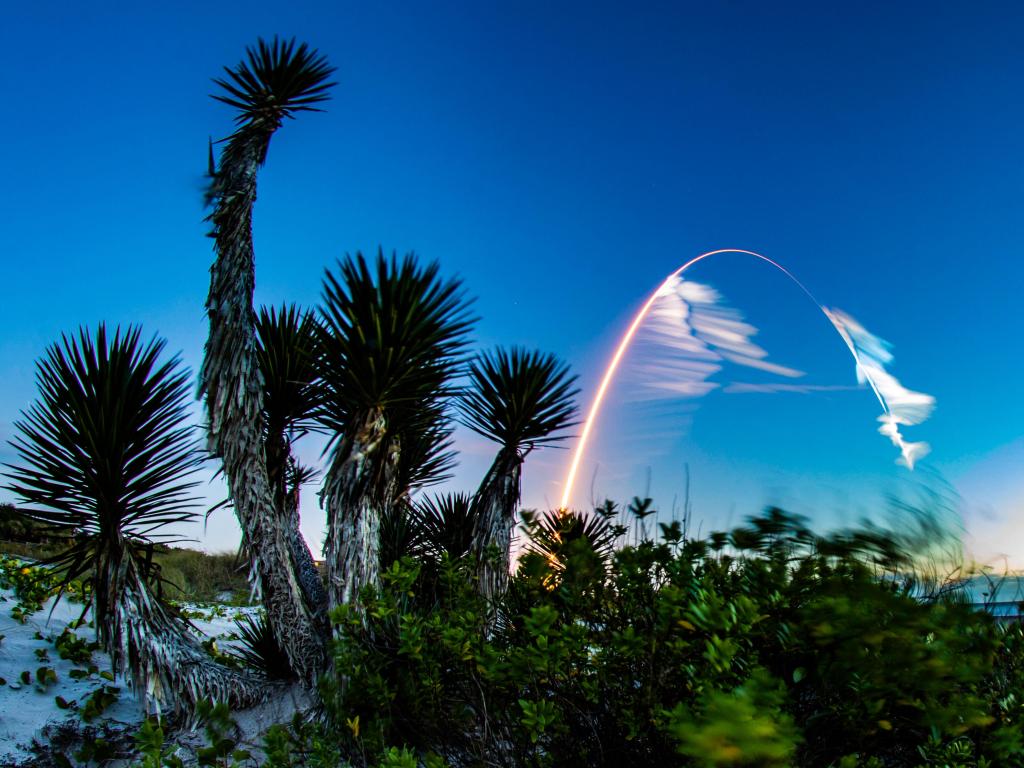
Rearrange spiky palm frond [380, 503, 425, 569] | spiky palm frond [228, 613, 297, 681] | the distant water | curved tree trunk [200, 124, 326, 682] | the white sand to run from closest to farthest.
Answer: the distant water
the white sand
curved tree trunk [200, 124, 326, 682]
spiky palm frond [228, 613, 297, 681]
spiky palm frond [380, 503, 425, 569]

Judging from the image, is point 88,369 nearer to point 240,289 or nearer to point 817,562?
point 240,289

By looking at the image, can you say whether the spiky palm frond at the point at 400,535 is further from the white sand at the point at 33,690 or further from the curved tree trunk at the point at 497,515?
the white sand at the point at 33,690

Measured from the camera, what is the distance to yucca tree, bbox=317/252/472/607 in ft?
17.5

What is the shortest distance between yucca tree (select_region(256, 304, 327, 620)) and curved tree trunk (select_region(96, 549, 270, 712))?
3.90ft

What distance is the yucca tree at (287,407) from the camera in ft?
21.3

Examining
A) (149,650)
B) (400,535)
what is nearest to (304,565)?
(400,535)

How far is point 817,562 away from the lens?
106 inches

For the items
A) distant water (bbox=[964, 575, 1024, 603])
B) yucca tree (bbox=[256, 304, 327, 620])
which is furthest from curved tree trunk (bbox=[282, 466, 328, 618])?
distant water (bbox=[964, 575, 1024, 603])

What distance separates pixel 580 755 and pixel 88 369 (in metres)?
5.32

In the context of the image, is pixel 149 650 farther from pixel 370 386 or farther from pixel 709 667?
pixel 709 667

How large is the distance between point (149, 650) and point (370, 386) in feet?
8.81

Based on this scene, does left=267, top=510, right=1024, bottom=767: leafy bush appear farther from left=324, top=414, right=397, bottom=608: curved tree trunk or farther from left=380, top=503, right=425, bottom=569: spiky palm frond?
left=380, top=503, right=425, bottom=569: spiky palm frond

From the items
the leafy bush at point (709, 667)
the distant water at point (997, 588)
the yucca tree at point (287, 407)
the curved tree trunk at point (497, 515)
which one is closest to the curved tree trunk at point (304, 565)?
the yucca tree at point (287, 407)

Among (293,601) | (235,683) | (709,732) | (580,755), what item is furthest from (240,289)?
(709,732)
